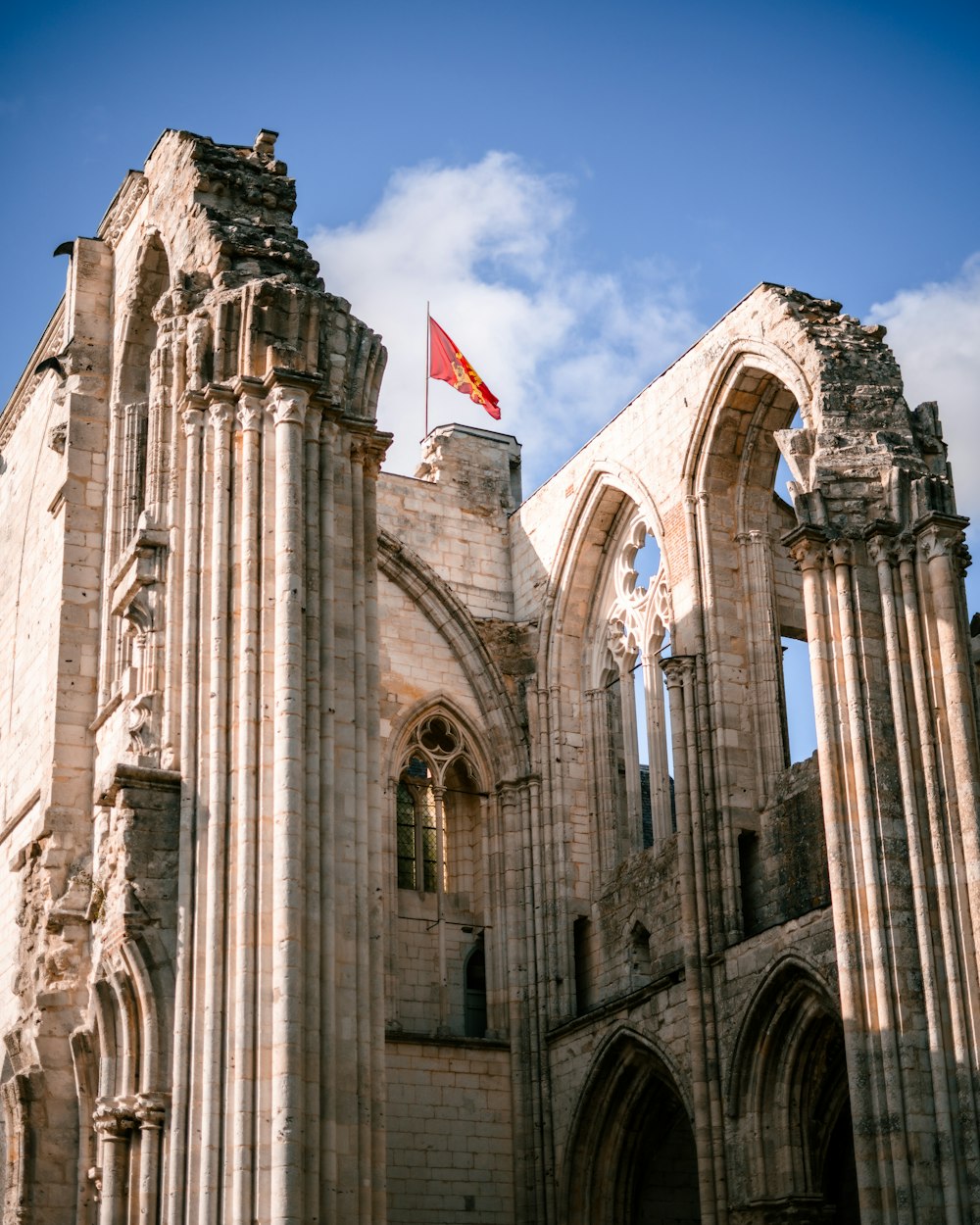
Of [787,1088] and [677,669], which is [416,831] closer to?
[677,669]

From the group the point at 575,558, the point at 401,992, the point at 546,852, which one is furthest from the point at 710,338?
the point at 401,992

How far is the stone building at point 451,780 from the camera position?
10914 millimetres

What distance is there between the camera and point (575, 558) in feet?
62.7

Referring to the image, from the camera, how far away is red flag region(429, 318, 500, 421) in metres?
21.9

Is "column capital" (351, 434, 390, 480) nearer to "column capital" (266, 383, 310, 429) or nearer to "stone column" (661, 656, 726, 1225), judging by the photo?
"column capital" (266, 383, 310, 429)

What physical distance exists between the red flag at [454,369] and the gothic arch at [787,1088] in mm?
8662

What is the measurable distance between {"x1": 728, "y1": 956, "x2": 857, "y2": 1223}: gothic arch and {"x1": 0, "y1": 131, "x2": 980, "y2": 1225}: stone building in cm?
4

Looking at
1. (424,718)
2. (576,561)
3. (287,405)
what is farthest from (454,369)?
(287,405)

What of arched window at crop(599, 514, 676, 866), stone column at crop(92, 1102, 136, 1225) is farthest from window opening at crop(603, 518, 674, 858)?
stone column at crop(92, 1102, 136, 1225)

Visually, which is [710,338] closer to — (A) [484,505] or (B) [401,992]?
(A) [484,505]

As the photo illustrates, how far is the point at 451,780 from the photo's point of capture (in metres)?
19.1

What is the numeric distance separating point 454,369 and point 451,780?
5.01m

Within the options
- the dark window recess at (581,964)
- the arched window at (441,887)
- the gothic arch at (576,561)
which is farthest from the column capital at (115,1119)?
the gothic arch at (576,561)

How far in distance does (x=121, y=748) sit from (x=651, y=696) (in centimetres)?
670
